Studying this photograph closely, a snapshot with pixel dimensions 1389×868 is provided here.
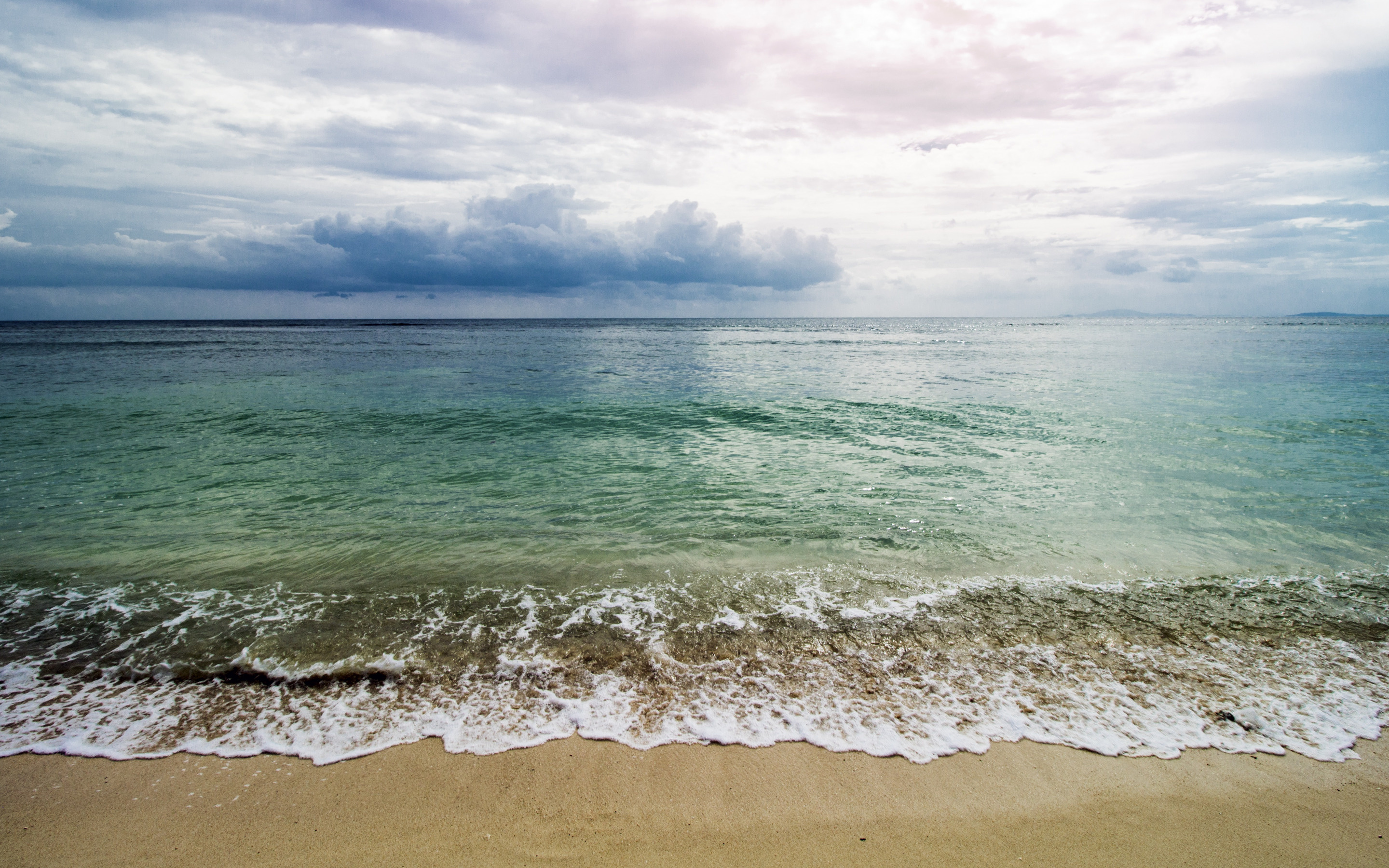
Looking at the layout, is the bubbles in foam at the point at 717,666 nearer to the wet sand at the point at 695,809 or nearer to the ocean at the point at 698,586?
the ocean at the point at 698,586

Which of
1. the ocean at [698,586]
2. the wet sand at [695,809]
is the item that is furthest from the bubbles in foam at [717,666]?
the wet sand at [695,809]

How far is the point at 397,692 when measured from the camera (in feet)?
15.8

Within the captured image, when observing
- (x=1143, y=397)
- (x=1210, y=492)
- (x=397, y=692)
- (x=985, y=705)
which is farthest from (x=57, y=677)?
(x=1143, y=397)

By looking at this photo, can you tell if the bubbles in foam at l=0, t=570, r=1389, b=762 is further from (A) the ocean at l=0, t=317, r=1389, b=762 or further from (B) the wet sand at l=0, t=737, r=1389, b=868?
(B) the wet sand at l=0, t=737, r=1389, b=868

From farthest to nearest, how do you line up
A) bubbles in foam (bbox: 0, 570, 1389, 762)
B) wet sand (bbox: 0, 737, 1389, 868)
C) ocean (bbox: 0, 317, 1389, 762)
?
ocean (bbox: 0, 317, 1389, 762) < bubbles in foam (bbox: 0, 570, 1389, 762) < wet sand (bbox: 0, 737, 1389, 868)

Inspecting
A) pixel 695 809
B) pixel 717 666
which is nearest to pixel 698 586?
pixel 717 666

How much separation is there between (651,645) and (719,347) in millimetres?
59524

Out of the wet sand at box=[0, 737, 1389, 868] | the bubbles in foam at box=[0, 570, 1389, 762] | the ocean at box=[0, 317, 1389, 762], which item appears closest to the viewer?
the wet sand at box=[0, 737, 1389, 868]

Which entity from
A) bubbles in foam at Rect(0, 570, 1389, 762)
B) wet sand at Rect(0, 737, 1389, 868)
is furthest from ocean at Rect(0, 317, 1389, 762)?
wet sand at Rect(0, 737, 1389, 868)

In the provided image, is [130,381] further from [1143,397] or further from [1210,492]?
[1143,397]

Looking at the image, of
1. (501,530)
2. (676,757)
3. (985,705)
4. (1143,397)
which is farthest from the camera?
(1143,397)

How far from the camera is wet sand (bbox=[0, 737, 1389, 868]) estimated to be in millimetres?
3402

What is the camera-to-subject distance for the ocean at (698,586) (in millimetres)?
4539

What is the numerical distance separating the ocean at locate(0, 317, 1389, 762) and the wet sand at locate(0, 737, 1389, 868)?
0.61 feet
